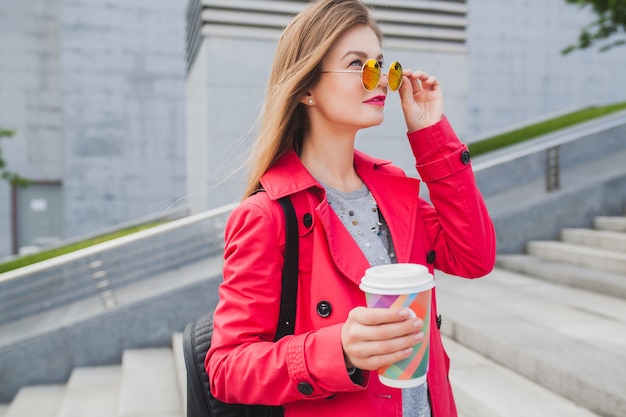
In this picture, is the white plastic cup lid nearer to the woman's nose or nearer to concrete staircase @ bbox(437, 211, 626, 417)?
the woman's nose

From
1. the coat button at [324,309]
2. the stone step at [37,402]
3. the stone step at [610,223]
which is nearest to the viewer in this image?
the coat button at [324,309]

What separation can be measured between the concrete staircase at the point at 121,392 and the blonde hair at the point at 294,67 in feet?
10.2

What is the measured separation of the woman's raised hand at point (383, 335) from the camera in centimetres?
107

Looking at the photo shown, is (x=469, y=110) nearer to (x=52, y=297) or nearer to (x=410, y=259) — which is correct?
(x=52, y=297)

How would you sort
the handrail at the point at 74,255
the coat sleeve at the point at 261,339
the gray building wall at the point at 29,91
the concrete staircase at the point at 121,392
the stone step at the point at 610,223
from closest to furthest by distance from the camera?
the coat sleeve at the point at 261,339 < the concrete staircase at the point at 121,392 < the handrail at the point at 74,255 < the stone step at the point at 610,223 < the gray building wall at the point at 29,91

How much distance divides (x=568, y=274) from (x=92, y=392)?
4673mm

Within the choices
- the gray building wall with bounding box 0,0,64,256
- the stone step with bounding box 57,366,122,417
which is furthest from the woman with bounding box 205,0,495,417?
the gray building wall with bounding box 0,0,64,256

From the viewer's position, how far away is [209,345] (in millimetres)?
1605

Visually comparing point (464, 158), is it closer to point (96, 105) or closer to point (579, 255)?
point (579, 255)

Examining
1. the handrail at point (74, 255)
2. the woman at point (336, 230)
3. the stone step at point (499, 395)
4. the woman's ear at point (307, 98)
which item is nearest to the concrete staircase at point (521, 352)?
the stone step at point (499, 395)

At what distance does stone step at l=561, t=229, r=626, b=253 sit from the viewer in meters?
5.79

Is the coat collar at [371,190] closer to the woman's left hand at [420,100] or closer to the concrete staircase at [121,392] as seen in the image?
the woman's left hand at [420,100]

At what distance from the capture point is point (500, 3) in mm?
18312

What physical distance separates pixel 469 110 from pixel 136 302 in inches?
610
